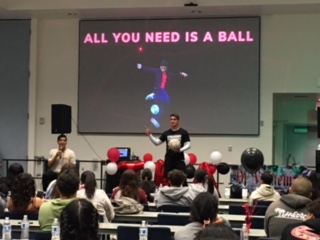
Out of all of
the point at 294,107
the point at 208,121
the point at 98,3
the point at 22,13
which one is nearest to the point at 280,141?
the point at 294,107

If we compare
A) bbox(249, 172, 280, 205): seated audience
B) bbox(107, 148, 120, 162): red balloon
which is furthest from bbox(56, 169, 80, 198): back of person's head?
bbox(107, 148, 120, 162): red balloon

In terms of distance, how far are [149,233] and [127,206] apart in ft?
5.52

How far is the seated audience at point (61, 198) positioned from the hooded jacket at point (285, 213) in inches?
63.7

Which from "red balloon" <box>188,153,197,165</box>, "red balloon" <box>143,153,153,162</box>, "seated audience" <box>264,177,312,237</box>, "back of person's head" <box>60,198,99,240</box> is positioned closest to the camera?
"back of person's head" <box>60,198,99,240</box>

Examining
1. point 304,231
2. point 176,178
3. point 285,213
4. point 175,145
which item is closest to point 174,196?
point 176,178

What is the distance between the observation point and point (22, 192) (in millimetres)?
5238

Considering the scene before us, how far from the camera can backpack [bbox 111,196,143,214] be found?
5973mm

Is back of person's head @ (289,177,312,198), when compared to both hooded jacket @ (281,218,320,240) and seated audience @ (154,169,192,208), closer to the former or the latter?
hooded jacket @ (281,218,320,240)

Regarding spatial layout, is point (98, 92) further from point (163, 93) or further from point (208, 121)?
point (208, 121)

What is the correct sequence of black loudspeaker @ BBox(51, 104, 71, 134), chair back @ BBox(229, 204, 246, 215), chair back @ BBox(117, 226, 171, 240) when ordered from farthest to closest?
black loudspeaker @ BBox(51, 104, 71, 134), chair back @ BBox(229, 204, 246, 215), chair back @ BBox(117, 226, 171, 240)

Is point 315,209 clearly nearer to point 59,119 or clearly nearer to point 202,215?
point 202,215

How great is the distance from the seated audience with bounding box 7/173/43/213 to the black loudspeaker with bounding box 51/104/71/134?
19.3ft

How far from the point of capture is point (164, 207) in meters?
6.29

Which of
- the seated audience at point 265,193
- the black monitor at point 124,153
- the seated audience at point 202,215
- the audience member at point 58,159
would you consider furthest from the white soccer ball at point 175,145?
the seated audience at point 202,215
